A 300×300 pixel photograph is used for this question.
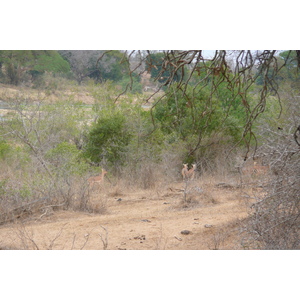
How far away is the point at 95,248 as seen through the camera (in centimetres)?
498

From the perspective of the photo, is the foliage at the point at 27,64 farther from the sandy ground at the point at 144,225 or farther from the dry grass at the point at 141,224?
the sandy ground at the point at 144,225

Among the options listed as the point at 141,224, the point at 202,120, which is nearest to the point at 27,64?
the point at 202,120

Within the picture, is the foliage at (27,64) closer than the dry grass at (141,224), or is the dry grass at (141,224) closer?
the dry grass at (141,224)

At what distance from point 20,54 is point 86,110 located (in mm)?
2503

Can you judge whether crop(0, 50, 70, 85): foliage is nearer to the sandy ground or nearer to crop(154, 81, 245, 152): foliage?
crop(154, 81, 245, 152): foliage

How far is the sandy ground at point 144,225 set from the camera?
4941 mm

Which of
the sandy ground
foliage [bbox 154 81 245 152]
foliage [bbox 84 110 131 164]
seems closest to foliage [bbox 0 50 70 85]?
foliage [bbox 84 110 131 164]

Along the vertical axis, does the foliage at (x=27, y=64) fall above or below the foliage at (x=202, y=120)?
above

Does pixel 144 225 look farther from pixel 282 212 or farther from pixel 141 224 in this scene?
pixel 282 212

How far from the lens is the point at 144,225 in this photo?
5.82 m

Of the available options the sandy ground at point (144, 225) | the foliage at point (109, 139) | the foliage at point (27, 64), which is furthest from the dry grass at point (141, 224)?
the foliage at point (27, 64)

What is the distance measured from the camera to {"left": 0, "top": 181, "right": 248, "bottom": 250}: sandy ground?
4.94m
